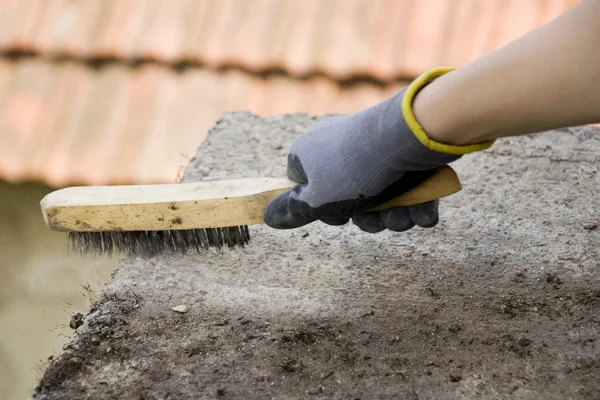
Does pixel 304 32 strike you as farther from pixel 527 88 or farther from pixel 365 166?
pixel 527 88

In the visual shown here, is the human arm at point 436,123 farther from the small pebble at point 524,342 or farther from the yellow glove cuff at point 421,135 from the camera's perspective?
the small pebble at point 524,342

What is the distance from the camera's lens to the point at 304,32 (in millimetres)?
2529

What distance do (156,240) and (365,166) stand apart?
25.2 inches

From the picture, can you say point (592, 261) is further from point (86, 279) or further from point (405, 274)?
point (86, 279)

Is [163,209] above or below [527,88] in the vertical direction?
below

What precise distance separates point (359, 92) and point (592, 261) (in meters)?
1.14

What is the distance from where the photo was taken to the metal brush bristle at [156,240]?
1611 mm

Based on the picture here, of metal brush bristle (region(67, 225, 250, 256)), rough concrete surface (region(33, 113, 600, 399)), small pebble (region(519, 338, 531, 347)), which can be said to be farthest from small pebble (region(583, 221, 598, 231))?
metal brush bristle (region(67, 225, 250, 256))

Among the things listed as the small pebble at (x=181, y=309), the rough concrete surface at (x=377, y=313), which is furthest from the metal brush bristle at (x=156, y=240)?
the small pebble at (x=181, y=309)

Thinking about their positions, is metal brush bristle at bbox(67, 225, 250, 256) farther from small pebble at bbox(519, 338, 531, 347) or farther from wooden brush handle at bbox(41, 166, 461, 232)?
small pebble at bbox(519, 338, 531, 347)

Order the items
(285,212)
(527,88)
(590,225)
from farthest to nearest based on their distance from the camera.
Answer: (590,225)
(285,212)
(527,88)

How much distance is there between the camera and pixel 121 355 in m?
1.41

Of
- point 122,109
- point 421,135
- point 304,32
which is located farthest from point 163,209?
point 304,32

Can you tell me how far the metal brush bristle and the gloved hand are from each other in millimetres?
215
